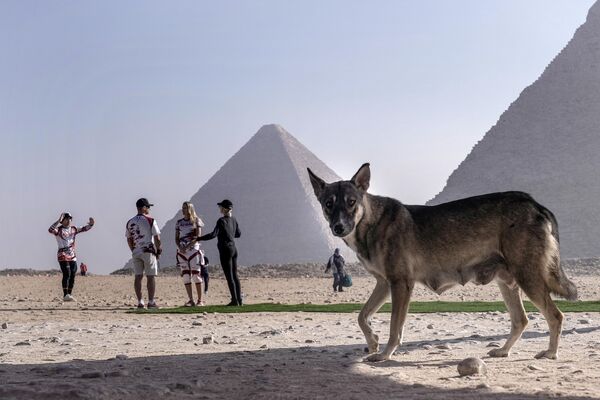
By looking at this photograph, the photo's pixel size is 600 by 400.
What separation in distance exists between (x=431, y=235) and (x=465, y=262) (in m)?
0.35

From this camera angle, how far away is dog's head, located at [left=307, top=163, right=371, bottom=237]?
7.19m

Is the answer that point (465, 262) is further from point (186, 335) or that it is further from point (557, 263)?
point (186, 335)

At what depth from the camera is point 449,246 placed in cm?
741

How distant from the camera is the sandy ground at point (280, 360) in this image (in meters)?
5.77

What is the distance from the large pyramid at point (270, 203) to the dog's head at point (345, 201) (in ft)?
285

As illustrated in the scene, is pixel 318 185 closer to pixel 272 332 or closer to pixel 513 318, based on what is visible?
pixel 513 318

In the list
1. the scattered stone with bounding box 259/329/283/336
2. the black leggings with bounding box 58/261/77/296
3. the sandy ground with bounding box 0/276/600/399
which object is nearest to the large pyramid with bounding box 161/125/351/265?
the black leggings with bounding box 58/261/77/296

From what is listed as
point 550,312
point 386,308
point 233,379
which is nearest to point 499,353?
point 550,312

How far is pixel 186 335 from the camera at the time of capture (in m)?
9.98

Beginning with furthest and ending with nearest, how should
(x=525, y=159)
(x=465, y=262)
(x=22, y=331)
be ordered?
(x=525, y=159) → (x=22, y=331) → (x=465, y=262)

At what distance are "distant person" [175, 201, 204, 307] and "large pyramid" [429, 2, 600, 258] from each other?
6969 centimetres

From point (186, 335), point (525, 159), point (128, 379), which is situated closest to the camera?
point (128, 379)

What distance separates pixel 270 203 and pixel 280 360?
104 metres

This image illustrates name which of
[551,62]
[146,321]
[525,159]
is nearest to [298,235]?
[525,159]
